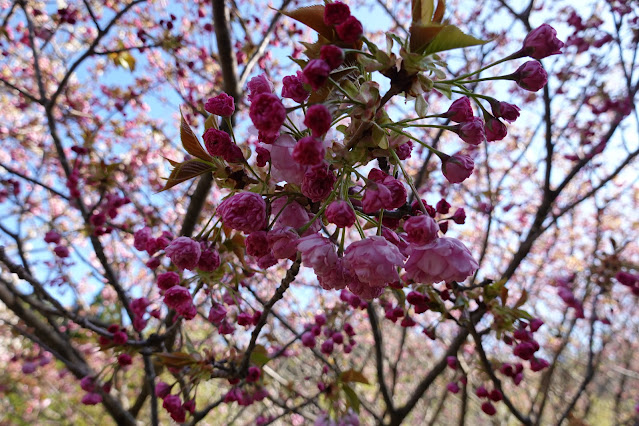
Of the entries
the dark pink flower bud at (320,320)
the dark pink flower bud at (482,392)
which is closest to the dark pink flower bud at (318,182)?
the dark pink flower bud at (320,320)

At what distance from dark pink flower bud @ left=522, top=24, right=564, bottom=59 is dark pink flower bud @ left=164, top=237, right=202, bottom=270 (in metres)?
0.87

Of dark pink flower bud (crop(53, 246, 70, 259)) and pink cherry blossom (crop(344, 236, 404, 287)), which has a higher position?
dark pink flower bud (crop(53, 246, 70, 259))

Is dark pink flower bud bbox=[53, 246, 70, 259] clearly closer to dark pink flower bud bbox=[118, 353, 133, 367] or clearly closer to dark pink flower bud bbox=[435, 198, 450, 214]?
dark pink flower bud bbox=[118, 353, 133, 367]

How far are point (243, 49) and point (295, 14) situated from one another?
2.64 meters

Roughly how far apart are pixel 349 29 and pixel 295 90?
0.16m

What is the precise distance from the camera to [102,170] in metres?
2.21

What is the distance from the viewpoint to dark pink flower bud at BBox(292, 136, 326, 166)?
696mm

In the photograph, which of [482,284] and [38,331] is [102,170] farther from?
[482,284]

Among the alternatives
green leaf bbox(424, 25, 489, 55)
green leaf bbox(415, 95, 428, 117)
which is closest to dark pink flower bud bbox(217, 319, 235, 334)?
green leaf bbox(415, 95, 428, 117)

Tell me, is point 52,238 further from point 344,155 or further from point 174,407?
point 344,155

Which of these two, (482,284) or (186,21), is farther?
(186,21)

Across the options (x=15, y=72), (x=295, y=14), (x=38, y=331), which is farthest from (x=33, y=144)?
(x=295, y=14)

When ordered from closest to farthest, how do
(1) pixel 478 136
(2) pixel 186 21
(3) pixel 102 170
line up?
(1) pixel 478 136 → (3) pixel 102 170 → (2) pixel 186 21

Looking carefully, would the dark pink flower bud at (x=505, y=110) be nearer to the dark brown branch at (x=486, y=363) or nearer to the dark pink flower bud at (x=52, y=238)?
the dark brown branch at (x=486, y=363)
